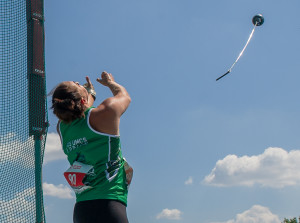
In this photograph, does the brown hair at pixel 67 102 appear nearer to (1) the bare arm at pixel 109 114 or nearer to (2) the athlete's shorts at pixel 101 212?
(1) the bare arm at pixel 109 114

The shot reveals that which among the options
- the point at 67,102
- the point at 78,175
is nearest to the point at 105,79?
the point at 67,102

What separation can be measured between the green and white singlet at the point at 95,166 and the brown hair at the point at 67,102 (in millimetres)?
58

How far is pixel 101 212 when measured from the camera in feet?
8.31

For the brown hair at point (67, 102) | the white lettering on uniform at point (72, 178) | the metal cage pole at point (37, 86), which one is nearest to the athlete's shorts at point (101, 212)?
the white lettering on uniform at point (72, 178)

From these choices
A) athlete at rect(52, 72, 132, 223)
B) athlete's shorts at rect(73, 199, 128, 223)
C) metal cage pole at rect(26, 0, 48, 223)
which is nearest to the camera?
athlete's shorts at rect(73, 199, 128, 223)

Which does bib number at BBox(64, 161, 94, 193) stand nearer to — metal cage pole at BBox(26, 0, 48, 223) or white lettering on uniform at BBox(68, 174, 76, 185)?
white lettering on uniform at BBox(68, 174, 76, 185)

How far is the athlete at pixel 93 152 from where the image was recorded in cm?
261

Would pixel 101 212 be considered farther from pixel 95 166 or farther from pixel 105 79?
pixel 105 79

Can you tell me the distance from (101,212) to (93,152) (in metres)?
0.39

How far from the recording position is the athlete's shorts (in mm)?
2498

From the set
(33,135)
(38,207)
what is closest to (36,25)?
(33,135)

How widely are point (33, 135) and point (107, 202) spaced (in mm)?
3947

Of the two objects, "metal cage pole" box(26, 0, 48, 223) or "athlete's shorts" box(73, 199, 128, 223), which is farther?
"metal cage pole" box(26, 0, 48, 223)

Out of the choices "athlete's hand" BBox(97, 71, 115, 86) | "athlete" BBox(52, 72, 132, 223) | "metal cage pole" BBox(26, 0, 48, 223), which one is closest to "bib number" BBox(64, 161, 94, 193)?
"athlete" BBox(52, 72, 132, 223)
